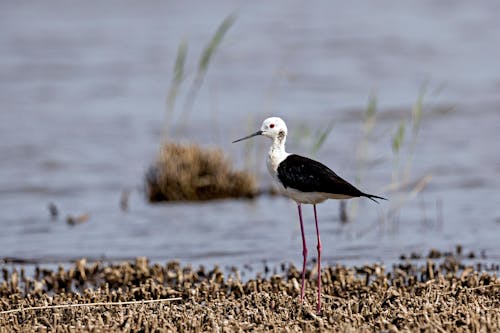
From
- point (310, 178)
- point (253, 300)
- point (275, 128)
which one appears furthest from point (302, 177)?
point (253, 300)

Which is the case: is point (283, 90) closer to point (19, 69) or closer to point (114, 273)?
point (19, 69)

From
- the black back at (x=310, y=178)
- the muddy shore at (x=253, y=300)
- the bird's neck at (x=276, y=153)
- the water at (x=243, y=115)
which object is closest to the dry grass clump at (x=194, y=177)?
the water at (x=243, y=115)

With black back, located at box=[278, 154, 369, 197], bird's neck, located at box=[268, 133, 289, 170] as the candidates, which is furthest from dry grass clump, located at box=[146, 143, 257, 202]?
black back, located at box=[278, 154, 369, 197]

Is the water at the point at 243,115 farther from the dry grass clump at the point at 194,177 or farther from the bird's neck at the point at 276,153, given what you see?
the bird's neck at the point at 276,153

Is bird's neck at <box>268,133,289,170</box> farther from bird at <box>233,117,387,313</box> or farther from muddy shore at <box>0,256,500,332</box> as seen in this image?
muddy shore at <box>0,256,500,332</box>

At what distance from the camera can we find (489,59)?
68.9ft

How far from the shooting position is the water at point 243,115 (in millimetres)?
10030

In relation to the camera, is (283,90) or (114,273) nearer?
(114,273)

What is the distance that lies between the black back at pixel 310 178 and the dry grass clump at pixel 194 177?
16.5 feet

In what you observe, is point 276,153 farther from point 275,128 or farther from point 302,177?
point 302,177

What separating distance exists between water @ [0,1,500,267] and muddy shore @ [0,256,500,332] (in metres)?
1.29

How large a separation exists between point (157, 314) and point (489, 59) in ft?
54.0

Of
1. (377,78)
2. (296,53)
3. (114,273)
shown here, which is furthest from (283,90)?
(114,273)

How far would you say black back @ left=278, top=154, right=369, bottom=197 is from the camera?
6.25 meters
